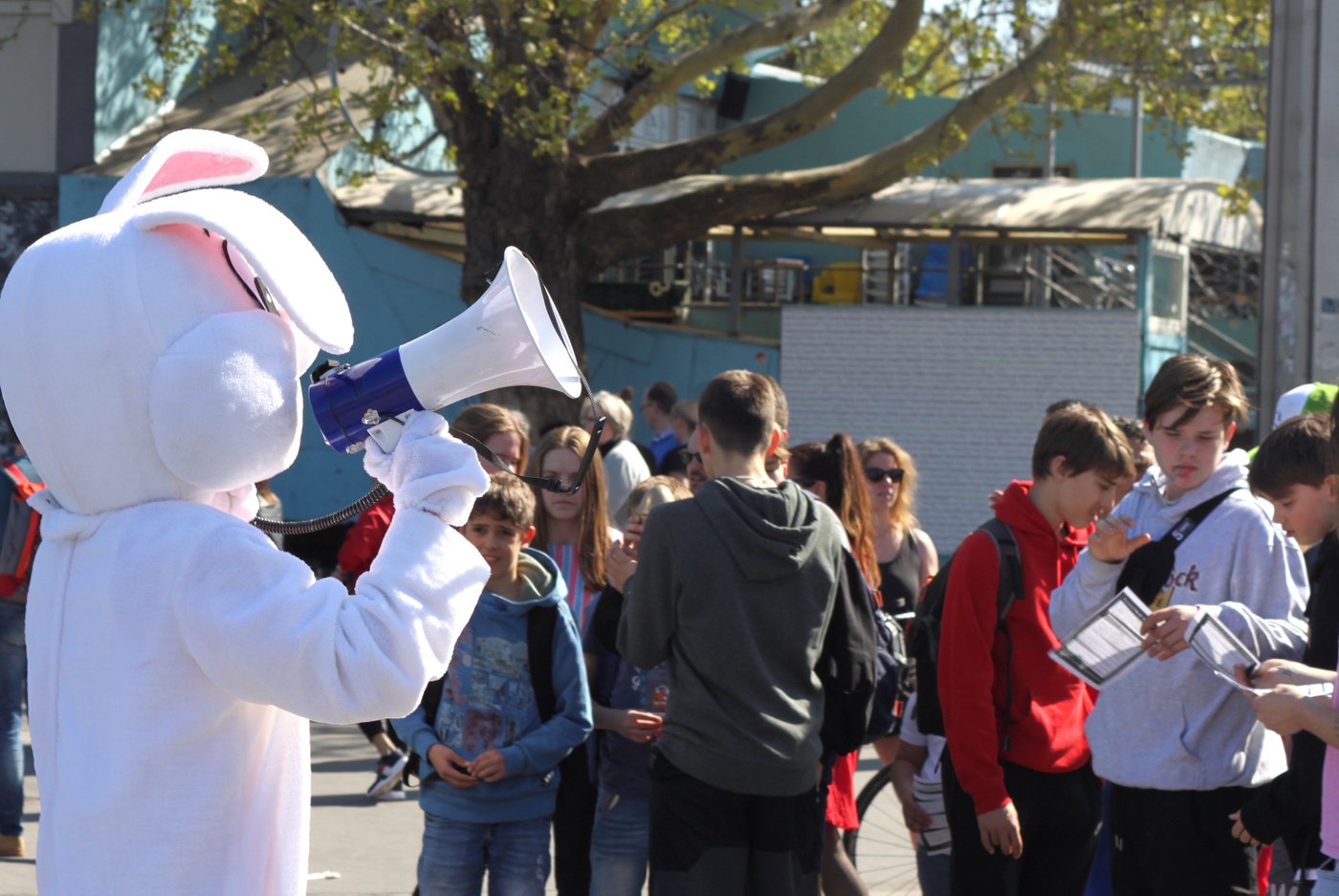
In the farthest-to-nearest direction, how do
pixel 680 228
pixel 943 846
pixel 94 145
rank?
pixel 94 145
pixel 680 228
pixel 943 846

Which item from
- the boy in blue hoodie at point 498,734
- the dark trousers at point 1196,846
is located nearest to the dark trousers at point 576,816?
the boy in blue hoodie at point 498,734

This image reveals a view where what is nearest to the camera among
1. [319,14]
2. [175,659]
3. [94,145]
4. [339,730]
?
[175,659]

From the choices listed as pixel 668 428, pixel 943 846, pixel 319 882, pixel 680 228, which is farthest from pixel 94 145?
pixel 943 846

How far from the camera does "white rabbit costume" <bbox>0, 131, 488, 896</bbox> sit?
2377 mm

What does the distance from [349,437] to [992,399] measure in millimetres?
11693

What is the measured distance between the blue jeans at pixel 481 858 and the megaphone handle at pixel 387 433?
2.35 m

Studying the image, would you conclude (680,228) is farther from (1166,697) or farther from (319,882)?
(1166,697)

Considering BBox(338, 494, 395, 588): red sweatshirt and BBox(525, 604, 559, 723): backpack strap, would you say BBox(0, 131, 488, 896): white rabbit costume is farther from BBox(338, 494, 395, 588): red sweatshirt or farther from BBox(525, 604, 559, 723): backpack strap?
BBox(338, 494, 395, 588): red sweatshirt

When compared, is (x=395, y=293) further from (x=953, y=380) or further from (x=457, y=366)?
(x=457, y=366)

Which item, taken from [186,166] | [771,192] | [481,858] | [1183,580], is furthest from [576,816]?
[771,192]

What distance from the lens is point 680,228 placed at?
13180mm

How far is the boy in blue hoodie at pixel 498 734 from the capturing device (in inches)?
178

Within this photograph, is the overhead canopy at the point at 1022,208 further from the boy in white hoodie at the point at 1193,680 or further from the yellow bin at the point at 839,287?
the boy in white hoodie at the point at 1193,680

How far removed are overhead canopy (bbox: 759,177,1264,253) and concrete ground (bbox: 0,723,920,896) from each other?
6.81 metres
